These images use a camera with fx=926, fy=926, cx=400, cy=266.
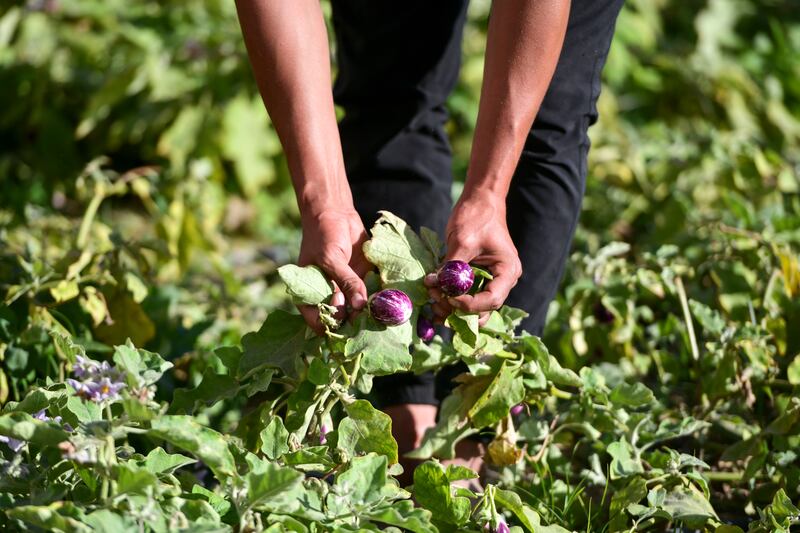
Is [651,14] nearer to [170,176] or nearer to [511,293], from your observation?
[170,176]

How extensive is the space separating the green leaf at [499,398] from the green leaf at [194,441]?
456 mm

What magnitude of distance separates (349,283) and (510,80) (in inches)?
15.1

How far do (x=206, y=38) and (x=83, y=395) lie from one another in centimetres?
249

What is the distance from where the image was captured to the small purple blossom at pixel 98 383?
1107mm

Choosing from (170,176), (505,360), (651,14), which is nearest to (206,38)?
(170,176)

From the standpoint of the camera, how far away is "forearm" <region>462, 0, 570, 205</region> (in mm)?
1325

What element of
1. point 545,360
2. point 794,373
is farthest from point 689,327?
point 545,360

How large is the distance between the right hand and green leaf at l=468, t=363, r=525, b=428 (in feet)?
0.84

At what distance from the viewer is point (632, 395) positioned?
1.47 metres

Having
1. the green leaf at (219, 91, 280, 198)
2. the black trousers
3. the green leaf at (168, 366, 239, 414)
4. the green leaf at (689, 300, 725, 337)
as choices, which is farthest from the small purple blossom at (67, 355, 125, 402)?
the green leaf at (219, 91, 280, 198)

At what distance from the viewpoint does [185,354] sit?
75.0 inches

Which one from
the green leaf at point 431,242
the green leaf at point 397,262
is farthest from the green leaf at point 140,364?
the green leaf at point 431,242

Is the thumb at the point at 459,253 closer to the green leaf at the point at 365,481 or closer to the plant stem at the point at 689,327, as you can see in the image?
the green leaf at the point at 365,481

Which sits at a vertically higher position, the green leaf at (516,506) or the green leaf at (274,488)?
the green leaf at (274,488)
